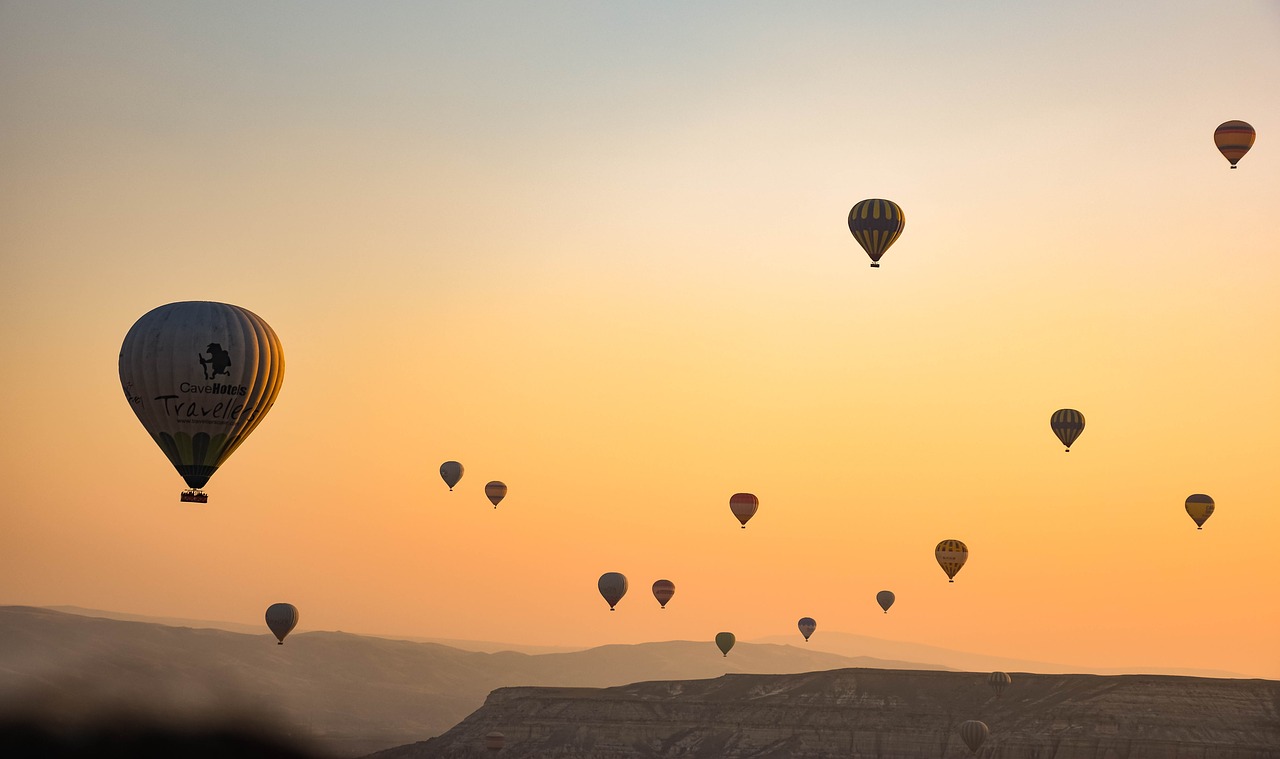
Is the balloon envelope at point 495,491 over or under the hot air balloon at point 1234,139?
under

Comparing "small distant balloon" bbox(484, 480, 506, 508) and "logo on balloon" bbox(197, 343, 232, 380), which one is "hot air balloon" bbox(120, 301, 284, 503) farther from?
"small distant balloon" bbox(484, 480, 506, 508)

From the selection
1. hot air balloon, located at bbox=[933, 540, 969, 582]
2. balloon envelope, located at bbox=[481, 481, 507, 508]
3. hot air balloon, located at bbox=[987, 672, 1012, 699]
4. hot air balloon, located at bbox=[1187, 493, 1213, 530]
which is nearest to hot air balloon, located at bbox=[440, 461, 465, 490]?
balloon envelope, located at bbox=[481, 481, 507, 508]

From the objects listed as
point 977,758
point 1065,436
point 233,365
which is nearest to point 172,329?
point 233,365

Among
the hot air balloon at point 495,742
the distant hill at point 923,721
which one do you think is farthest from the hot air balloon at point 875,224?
the hot air balloon at point 495,742

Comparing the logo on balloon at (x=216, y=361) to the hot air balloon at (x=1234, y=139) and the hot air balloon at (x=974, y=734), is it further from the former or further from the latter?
the hot air balloon at (x=974, y=734)

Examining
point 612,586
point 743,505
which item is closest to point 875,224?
point 743,505

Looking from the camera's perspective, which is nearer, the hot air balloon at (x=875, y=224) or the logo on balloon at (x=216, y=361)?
the logo on balloon at (x=216, y=361)
